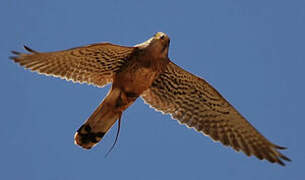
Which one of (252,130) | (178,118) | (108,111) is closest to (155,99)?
(178,118)

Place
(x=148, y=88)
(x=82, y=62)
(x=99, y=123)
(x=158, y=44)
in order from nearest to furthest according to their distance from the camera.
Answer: (x=158, y=44)
(x=99, y=123)
(x=82, y=62)
(x=148, y=88)

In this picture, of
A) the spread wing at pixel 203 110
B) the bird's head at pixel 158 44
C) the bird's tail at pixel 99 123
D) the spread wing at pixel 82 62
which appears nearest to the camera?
the spread wing at pixel 82 62

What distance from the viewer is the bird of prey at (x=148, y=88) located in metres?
9.00

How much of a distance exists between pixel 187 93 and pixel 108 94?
1644mm

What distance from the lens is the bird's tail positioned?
9047mm

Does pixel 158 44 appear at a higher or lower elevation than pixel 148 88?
higher

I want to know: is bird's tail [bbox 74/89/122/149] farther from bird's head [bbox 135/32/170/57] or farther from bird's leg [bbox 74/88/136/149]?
bird's head [bbox 135/32/170/57]

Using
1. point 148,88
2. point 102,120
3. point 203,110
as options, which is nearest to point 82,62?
point 102,120

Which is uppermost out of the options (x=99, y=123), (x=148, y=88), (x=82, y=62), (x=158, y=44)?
(x=158, y=44)

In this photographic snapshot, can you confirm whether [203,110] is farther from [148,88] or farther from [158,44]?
[158,44]

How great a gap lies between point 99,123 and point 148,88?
1304mm

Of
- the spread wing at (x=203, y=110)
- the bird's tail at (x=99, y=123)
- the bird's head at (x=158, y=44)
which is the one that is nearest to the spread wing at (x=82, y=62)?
the bird's head at (x=158, y=44)

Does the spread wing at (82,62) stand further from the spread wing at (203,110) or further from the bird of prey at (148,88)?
the spread wing at (203,110)

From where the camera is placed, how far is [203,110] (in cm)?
1016
